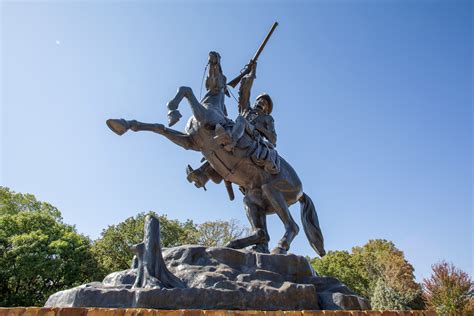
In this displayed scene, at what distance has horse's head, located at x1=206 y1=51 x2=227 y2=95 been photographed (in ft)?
23.4

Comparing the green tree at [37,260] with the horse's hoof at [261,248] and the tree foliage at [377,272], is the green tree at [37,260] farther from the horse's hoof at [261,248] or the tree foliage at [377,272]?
the tree foliage at [377,272]

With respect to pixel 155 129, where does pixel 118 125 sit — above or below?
below

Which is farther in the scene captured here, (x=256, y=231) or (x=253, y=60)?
(x=253, y=60)

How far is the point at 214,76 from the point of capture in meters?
7.11

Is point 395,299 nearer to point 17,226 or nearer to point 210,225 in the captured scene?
point 210,225

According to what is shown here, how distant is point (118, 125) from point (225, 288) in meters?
3.03

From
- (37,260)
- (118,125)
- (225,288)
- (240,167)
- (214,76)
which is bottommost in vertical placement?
(225,288)

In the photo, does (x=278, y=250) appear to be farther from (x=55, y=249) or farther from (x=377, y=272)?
(x=377, y=272)

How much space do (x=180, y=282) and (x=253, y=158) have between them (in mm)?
2800

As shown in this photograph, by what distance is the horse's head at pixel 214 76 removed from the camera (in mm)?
7125

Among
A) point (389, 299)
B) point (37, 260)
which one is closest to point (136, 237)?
point (37, 260)

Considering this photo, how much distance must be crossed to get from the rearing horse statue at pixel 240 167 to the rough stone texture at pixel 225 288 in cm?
95

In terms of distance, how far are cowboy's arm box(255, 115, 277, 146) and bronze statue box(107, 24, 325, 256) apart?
0.77 feet

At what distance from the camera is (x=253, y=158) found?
22.2 feet
